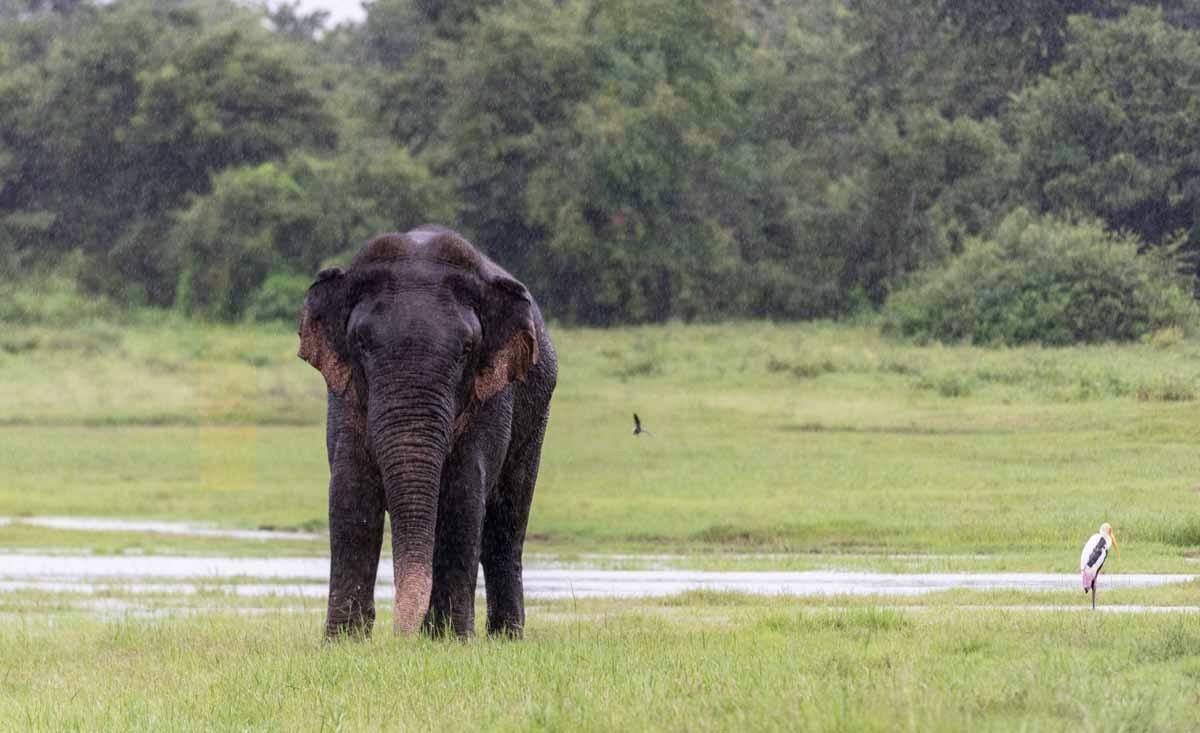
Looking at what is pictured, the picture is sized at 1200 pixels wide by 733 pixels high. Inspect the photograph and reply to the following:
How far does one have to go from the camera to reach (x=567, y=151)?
52312mm

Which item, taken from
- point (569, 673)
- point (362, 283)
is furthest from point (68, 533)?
point (569, 673)

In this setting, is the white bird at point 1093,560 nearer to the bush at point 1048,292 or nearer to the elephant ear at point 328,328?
the elephant ear at point 328,328

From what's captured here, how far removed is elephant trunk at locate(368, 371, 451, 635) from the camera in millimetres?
12141

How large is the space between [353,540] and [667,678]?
3160 mm

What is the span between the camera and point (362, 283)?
12.7 metres

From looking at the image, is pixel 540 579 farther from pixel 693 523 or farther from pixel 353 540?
pixel 353 540

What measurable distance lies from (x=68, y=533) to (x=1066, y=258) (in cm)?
1727

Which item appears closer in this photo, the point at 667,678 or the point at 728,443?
the point at 667,678

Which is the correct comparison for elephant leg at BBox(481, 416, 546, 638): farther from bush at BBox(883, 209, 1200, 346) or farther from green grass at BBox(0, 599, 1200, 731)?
bush at BBox(883, 209, 1200, 346)

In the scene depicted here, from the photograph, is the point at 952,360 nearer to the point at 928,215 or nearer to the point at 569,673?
the point at 928,215

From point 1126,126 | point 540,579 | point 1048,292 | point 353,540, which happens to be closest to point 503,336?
point 353,540

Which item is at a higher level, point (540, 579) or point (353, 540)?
point (353, 540)

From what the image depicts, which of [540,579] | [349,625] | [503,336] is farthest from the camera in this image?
[540,579]

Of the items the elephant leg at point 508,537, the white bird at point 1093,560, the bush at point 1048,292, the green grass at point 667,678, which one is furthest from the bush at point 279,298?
the white bird at point 1093,560
